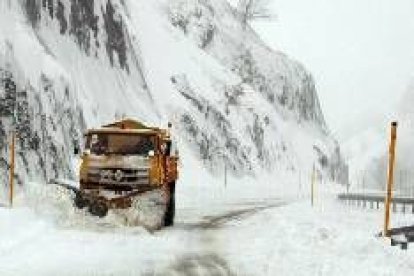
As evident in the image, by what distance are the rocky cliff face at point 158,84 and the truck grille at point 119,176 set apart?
3.77 m

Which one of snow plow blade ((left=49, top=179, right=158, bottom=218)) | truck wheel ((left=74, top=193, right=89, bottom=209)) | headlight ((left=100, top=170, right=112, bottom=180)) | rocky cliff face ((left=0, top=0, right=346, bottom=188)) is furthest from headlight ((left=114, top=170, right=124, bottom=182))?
rocky cliff face ((left=0, top=0, right=346, bottom=188))

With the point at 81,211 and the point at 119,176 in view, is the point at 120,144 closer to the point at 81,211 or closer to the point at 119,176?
the point at 119,176

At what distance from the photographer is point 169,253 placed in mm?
14836

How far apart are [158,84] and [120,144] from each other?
4260cm

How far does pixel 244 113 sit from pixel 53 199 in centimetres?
6046

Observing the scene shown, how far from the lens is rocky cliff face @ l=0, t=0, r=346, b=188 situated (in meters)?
33.2

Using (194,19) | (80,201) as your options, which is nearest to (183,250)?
(80,201)

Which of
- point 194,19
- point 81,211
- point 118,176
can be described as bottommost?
point 81,211

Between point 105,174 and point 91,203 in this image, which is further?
point 105,174

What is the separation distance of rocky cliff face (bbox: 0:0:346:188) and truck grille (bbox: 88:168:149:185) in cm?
377

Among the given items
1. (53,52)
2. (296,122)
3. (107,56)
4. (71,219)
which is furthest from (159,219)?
(296,122)

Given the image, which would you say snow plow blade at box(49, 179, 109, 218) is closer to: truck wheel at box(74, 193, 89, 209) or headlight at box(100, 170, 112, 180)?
truck wheel at box(74, 193, 89, 209)

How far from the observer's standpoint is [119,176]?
64.5 ft

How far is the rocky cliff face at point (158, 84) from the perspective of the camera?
3316 centimetres
